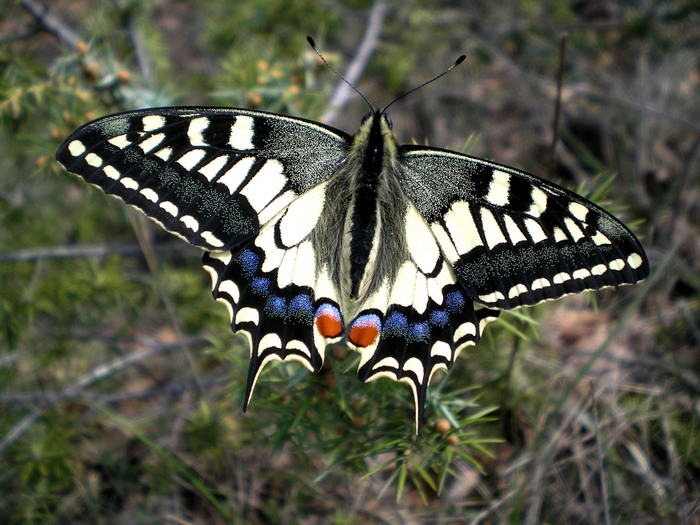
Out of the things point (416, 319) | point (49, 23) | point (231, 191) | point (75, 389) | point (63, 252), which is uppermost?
point (49, 23)

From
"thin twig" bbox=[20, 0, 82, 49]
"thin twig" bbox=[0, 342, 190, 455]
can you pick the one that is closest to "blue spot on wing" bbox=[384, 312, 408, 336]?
"thin twig" bbox=[0, 342, 190, 455]

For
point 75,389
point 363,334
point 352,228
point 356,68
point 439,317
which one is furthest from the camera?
point 356,68

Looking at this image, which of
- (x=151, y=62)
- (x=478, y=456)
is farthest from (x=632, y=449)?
(x=151, y=62)

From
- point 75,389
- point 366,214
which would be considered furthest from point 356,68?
point 75,389

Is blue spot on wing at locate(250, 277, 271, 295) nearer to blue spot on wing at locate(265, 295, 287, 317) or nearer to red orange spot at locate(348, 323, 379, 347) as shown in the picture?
blue spot on wing at locate(265, 295, 287, 317)

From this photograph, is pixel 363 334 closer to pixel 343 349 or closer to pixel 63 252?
pixel 343 349

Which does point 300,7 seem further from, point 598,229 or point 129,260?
point 598,229
